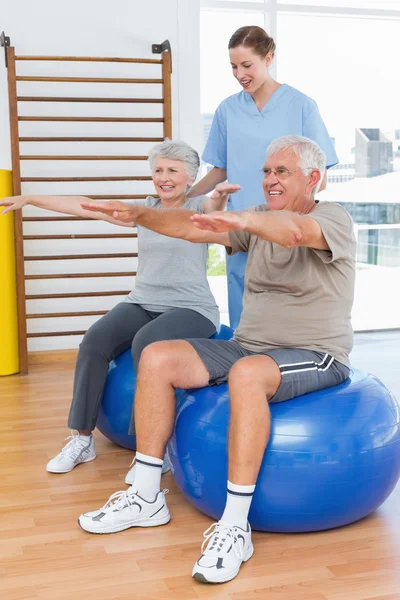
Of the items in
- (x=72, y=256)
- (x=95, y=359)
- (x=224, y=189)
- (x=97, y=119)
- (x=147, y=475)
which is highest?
(x=97, y=119)

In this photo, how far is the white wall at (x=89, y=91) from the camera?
4.05 metres

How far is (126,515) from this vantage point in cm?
203

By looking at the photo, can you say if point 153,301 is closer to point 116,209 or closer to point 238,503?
point 116,209

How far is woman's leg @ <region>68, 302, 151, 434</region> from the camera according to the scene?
8.15ft

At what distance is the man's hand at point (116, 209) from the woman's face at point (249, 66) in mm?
1070

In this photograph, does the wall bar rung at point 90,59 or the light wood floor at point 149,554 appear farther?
the wall bar rung at point 90,59

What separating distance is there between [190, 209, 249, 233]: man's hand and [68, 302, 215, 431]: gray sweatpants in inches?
31.7

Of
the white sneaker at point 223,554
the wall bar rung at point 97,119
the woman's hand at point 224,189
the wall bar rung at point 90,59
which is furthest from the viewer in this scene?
the wall bar rung at point 97,119

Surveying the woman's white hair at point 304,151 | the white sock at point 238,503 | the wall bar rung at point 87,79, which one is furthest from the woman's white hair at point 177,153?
the wall bar rung at point 87,79

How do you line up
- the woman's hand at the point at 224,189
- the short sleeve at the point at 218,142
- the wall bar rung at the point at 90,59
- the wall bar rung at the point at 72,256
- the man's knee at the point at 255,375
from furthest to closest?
1. the wall bar rung at the point at 72,256
2. the wall bar rung at the point at 90,59
3. the short sleeve at the point at 218,142
4. the woman's hand at the point at 224,189
5. the man's knee at the point at 255,375

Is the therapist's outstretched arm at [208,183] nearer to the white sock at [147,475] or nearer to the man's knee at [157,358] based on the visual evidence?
the man's knee at [157,358]

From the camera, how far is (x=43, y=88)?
406cm

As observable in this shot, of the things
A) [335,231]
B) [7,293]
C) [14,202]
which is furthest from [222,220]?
[7,293]

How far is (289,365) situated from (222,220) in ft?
1.65
